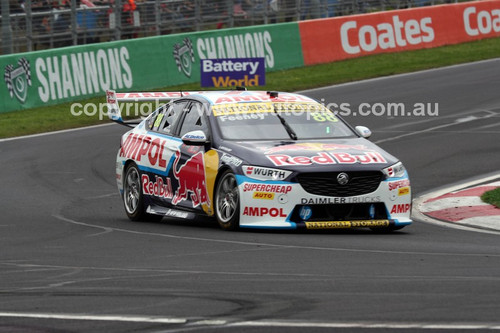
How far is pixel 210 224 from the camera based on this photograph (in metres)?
12.5

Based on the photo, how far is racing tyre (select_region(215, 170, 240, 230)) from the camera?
11.1m

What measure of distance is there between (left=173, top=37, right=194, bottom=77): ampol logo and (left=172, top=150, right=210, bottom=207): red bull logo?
15.8m

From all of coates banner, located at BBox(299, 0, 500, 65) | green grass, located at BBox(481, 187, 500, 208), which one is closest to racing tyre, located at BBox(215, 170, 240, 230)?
green grass, located at BBox(481, 187, 500, 208)

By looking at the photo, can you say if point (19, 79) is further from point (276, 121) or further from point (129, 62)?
point (276, 121)

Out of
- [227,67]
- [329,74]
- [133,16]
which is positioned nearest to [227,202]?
[227,67]

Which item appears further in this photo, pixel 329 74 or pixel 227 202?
pixel 329 74

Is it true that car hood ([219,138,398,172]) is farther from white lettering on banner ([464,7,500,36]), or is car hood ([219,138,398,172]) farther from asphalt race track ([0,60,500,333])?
white lettering on banner ([464,7,500,36])

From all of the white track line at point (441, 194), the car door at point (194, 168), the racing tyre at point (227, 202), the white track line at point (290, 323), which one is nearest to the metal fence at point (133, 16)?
the white track line at point (441, 194)

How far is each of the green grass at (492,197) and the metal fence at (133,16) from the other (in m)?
14.4

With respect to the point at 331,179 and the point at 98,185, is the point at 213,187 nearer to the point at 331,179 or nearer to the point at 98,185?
the point at 331,179

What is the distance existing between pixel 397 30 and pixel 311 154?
2243cm

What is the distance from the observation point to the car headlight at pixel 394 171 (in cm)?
1121

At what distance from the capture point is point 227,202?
37.2 ft

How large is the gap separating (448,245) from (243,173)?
212 centimetres
